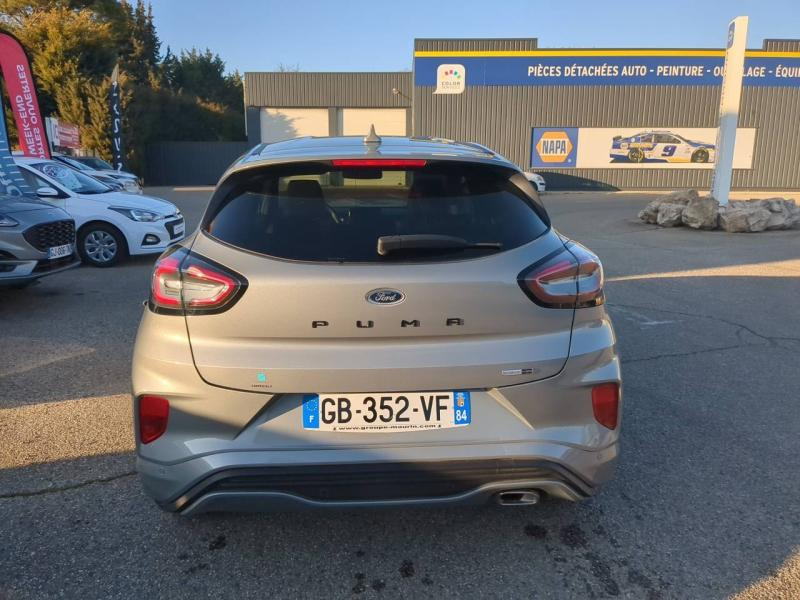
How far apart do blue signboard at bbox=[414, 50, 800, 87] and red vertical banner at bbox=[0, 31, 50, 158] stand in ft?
64.1

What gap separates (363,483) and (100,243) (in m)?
8.57

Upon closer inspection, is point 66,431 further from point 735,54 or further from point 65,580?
point 735,54

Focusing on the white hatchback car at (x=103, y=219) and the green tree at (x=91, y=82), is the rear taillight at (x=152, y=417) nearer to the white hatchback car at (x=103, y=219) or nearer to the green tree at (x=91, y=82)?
the white hatchback car at (x=103, y=219)

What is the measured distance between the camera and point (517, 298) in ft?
7.49

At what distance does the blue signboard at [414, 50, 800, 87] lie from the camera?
98.9 ft

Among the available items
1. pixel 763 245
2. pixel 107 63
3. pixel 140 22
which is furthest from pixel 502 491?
pixel 140 22

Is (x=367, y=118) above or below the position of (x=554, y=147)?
above

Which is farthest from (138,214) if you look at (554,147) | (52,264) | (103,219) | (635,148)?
(635,148)

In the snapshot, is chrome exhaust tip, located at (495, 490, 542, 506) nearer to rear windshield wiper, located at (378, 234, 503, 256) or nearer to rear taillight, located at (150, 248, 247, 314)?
rear windshield wiper, located at (378, 234, 503, 256)

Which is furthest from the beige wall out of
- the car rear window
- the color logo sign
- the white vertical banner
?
the car rear window

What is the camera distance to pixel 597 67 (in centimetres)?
3028

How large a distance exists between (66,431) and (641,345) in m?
4.50

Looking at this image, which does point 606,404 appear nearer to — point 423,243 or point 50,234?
point 423,243

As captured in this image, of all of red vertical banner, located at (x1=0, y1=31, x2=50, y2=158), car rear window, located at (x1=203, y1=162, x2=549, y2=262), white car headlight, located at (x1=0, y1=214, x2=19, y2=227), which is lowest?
white car headlight, located at (x1=0, y1=214, x2=19, y2=227)
